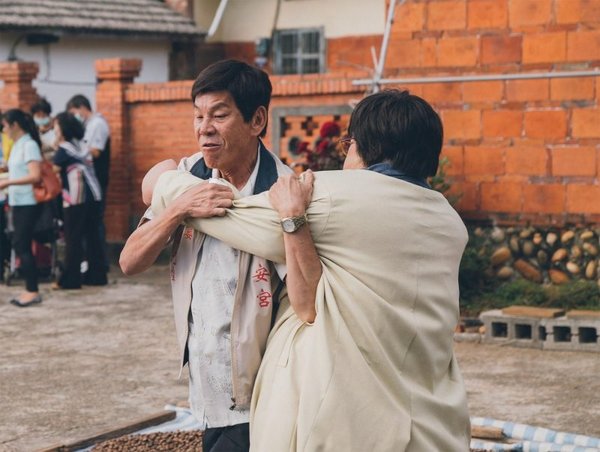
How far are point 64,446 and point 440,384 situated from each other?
3.06m

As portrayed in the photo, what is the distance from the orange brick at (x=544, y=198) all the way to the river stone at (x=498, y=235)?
0.29 m

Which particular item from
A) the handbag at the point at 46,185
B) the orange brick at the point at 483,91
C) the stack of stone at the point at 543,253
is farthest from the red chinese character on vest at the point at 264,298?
the handbag at the point at 46,185

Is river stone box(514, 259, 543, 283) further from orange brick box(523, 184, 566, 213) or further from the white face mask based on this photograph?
the white face mask

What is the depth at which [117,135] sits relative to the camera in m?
15.1

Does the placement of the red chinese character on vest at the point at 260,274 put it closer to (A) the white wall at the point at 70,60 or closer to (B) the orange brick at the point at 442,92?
(B) the orange brick at the point at 442,92

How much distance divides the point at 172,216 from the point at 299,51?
16.7 m

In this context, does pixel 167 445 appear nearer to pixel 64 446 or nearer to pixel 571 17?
pixel 64 446

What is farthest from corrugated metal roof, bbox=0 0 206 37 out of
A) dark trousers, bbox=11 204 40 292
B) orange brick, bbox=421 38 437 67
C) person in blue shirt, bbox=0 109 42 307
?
orange brick, bbox=421 38 437 67

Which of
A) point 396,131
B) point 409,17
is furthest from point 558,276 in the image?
point 396,131

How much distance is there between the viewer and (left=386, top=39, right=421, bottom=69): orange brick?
35.6ft

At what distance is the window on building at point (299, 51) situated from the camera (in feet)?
65.3

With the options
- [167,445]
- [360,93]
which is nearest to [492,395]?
[167,445]

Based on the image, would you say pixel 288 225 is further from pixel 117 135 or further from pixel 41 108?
pixel 117 135

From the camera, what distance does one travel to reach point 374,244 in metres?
3.44
